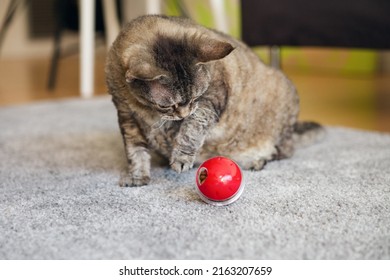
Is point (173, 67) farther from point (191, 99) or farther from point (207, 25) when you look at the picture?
point (207, 25)

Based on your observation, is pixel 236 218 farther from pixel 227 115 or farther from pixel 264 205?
pixel 227 115

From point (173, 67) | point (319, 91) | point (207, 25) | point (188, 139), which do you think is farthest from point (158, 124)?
point (207, 25)

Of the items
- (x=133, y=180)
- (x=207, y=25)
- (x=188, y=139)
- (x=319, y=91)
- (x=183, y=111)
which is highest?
(x=183, y=111)

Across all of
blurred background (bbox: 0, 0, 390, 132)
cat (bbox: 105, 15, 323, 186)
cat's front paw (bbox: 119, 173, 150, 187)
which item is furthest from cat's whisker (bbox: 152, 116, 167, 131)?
blurred background (bbox: 0, 0, 390, 132)

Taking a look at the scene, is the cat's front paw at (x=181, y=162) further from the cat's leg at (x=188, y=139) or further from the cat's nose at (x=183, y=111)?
the cat's nose at (x=183, y=111)

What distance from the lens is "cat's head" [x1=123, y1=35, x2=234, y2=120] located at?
1181 millimetres

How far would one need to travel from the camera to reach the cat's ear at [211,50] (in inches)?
45.8

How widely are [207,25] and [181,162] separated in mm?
2919

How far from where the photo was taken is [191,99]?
125cm

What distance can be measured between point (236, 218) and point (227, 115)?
45 centimetres

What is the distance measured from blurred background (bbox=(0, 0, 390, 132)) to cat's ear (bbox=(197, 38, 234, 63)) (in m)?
1.19

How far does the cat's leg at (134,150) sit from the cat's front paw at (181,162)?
100mm
